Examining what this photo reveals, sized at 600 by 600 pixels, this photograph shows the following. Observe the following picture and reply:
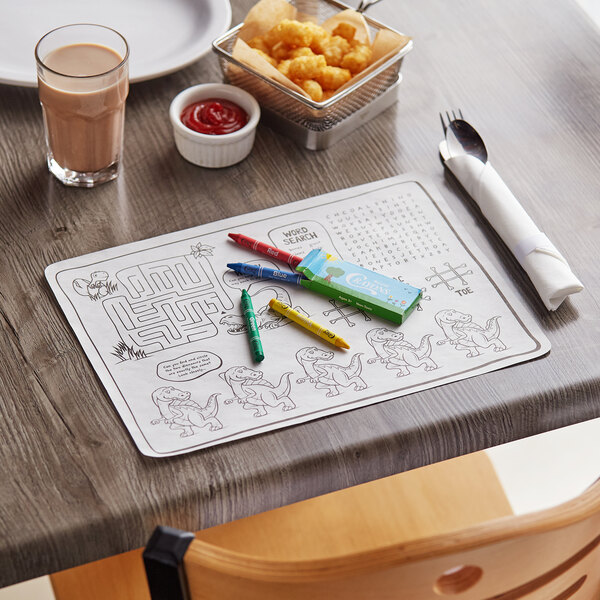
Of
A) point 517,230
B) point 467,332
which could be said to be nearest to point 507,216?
point 517,230

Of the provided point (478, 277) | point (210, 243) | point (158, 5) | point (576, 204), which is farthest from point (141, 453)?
point (158, 5)

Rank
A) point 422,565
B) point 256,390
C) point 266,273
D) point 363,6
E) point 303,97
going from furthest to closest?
point 363,6, point 303,97, point 266,273, point 256,390, point 422,565

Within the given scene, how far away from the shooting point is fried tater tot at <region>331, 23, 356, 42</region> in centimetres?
109

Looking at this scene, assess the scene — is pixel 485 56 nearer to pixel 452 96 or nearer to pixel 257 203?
pixel 452 96

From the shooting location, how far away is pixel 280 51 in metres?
1.07

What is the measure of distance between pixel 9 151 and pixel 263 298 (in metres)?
0.40

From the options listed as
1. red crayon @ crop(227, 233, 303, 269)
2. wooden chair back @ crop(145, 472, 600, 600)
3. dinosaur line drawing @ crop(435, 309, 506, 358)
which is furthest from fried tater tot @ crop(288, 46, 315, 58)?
wooden chair back @ crop(145, 472, 600, 600)

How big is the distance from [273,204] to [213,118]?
0.14m

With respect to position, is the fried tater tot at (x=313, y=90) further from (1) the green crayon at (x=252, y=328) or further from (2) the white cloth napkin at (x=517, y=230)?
(1) the green crayon at (x=252, y=328)

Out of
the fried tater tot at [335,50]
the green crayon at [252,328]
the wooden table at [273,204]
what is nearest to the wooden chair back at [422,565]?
the wooden table at [273,204]

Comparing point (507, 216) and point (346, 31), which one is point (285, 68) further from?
point (507, 216)

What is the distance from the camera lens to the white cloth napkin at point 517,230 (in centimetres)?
88

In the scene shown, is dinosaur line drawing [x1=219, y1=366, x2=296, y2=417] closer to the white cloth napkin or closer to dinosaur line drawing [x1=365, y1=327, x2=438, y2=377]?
dinosaur line drawing [x1=365, y1=327, x2=438, y2=377]

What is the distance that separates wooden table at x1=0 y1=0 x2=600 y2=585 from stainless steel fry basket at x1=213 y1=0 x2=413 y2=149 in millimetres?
39
